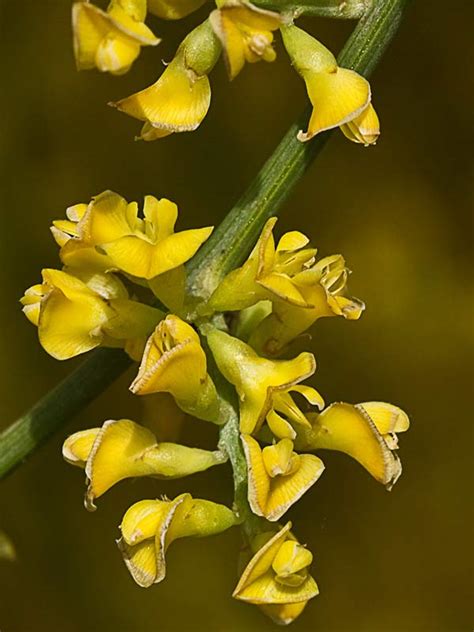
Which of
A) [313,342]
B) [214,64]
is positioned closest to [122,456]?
[214,64]

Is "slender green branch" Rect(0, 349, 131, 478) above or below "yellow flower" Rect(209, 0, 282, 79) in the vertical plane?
below

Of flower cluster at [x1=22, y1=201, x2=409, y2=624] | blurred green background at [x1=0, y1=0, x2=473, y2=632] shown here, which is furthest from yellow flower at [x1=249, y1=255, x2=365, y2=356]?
blurred green background at [x1=0, y1=0, x2=473, y2=632]

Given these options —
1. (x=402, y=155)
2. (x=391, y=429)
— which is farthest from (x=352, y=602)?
(x=391, y=429)

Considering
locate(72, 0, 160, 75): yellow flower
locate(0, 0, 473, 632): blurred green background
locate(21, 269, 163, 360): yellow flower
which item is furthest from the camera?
locate(0, 0, 473, 632): blurred green background

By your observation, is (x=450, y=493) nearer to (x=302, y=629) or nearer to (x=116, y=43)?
(x=302, y=629)

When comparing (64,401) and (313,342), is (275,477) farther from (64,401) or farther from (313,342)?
(313,342)

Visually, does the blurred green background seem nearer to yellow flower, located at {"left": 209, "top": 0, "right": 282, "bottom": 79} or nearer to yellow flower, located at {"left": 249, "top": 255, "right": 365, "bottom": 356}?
yellow flower, located at {"left": 249, "top": 255, "right": 365, "bottom": 356}
